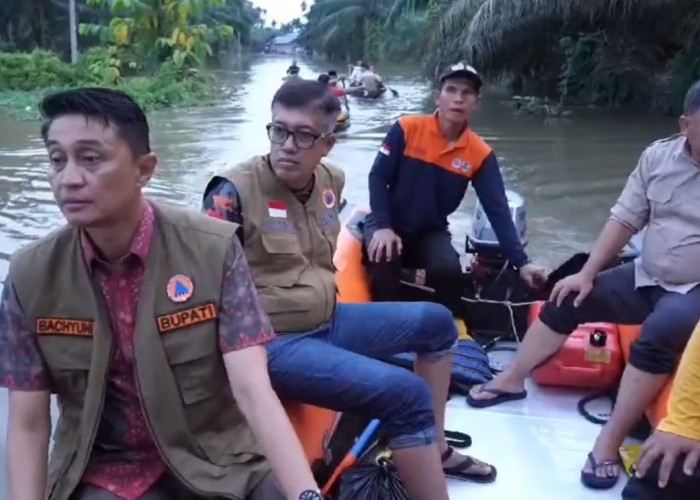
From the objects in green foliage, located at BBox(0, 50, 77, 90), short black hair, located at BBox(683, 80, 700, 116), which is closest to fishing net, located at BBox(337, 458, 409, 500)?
short black hair, located at BBox(683, 80, 700, 116)

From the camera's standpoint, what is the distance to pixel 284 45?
86.8m

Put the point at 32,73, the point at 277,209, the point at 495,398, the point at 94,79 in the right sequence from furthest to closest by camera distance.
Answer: the point at 32,73 < the point at 94,79 < the point at 495,398 < the point at 277,209

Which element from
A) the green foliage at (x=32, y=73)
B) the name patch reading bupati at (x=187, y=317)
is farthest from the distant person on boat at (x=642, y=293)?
the green foliage at (x=32, y=73)

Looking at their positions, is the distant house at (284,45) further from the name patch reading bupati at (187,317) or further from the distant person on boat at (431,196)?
the name patch reading bupati at (187,317)

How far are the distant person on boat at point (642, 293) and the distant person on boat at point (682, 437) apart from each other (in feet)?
1.62

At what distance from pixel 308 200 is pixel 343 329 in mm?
395

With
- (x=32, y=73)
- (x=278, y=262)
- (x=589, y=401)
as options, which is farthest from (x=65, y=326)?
(x=32, y=73)

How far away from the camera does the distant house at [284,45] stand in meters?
84.1

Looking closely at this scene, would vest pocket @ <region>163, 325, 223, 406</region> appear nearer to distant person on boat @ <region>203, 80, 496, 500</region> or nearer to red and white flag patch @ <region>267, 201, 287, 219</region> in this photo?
distant person on boat @ <region>203, 80, 496, 500</region>

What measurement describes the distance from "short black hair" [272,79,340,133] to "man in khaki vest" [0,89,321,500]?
0.70 metres

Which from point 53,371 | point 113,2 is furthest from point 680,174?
point 113,2

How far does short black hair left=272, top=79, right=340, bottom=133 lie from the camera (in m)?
2.43

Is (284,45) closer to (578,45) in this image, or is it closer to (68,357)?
(578,45)

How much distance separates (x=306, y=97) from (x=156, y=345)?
3.13 ft
